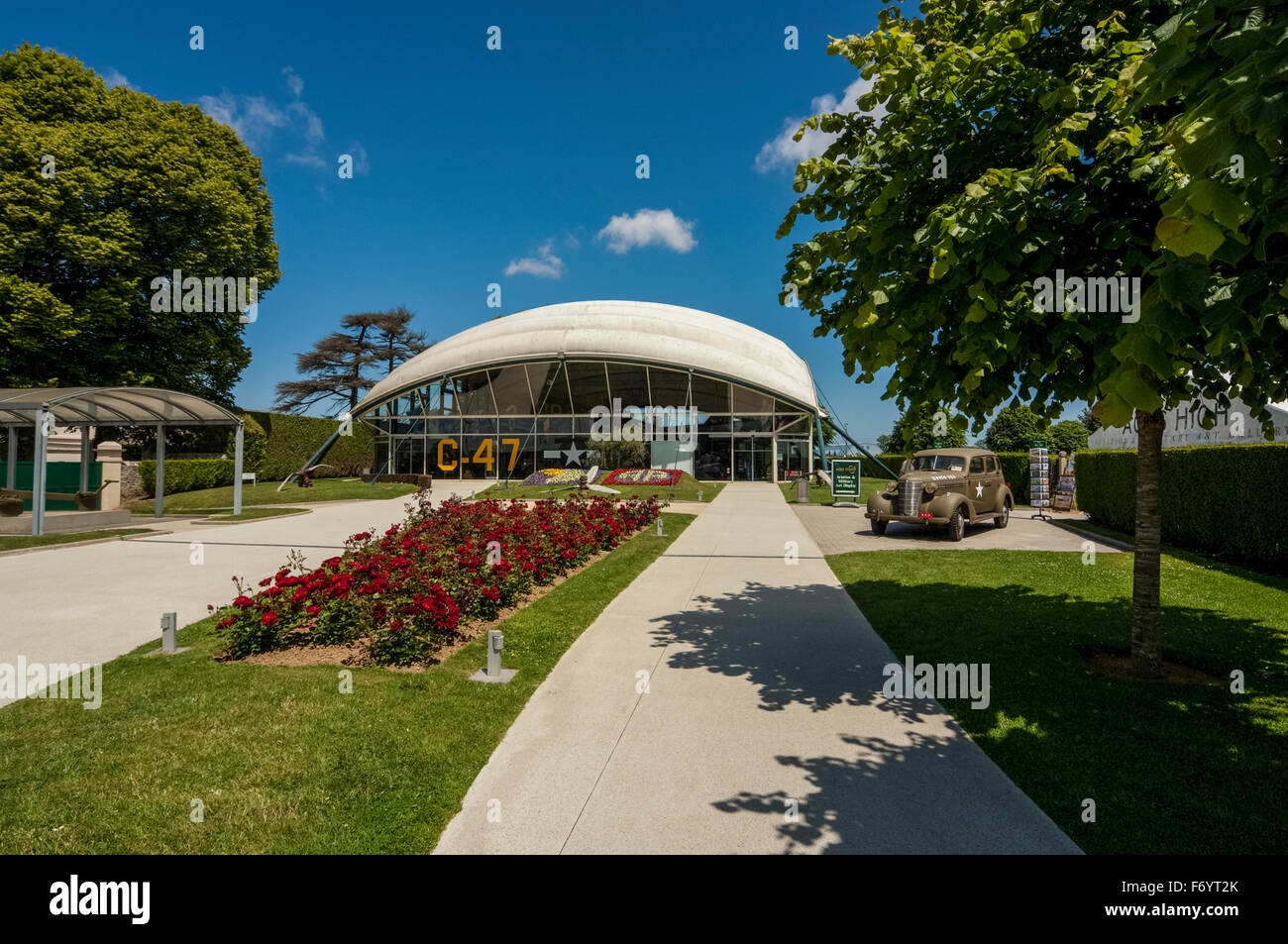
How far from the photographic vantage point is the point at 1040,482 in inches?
792

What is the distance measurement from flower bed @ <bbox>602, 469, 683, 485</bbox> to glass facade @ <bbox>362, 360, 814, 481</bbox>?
15.6 feet

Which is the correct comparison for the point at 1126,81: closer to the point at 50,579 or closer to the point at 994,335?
the point at 994,335

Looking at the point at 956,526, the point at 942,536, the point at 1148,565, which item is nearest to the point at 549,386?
the point at 942,536

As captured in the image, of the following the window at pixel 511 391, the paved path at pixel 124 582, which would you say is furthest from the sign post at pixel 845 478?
the window at pixel 511 391

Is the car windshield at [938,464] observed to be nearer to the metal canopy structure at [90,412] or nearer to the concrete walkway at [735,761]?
the concrete walkway at [735,761]

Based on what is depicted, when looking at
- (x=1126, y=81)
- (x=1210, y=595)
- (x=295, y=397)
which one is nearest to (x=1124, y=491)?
(x=1210, y=595)

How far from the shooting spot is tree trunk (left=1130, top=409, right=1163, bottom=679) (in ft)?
18.1

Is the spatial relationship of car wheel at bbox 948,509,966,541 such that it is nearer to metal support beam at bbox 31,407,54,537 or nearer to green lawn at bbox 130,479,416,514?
metal support beam at bbox 31,407,54,537

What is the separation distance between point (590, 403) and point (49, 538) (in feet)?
88.5

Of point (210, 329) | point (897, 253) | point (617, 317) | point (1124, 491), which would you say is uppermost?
point (617, 317)

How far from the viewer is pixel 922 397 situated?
5.29m

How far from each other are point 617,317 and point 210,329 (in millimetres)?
22473

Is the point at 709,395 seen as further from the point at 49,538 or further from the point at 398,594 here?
the point at 398,594

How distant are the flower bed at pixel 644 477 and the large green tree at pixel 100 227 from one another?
1888cm
